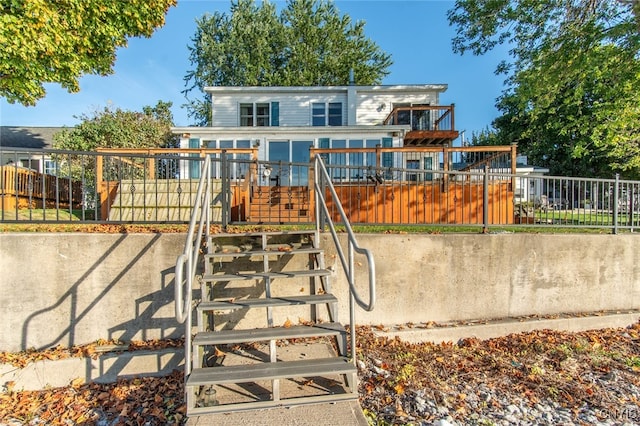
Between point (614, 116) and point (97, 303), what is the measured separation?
1331cm

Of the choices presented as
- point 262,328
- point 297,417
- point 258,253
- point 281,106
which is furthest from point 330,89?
point 297,417

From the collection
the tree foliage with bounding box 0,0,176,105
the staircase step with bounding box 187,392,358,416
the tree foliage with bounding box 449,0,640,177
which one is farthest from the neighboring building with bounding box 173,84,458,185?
the staircase step with bounding box 187,392,358,416

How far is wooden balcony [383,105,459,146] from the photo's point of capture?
14619 millimetres

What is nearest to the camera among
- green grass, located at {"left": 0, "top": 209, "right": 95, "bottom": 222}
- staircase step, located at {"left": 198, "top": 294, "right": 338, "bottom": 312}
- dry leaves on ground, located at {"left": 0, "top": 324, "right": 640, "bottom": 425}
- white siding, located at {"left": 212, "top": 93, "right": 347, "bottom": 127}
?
staircase step, located at {"left": 198, "top": 294, "right": 338, "bottom": 312}

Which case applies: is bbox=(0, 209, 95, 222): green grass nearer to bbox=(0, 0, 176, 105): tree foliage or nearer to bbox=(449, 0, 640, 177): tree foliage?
bbox=(0, 0, 176, 105): tree foliage

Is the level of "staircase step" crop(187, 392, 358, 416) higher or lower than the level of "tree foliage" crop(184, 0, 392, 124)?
lower

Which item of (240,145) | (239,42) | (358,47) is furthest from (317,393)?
(358,47)

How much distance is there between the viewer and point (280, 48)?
2458 cm

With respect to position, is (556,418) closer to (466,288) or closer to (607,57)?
(466,288)

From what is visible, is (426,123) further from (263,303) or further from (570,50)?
(263,303)

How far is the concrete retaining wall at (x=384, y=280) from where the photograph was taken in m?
3.83

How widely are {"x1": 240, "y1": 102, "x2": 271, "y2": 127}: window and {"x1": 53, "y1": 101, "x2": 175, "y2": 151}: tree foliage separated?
5668mm

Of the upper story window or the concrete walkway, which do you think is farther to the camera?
the upper story window

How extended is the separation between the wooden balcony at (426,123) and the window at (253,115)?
5.97 m
